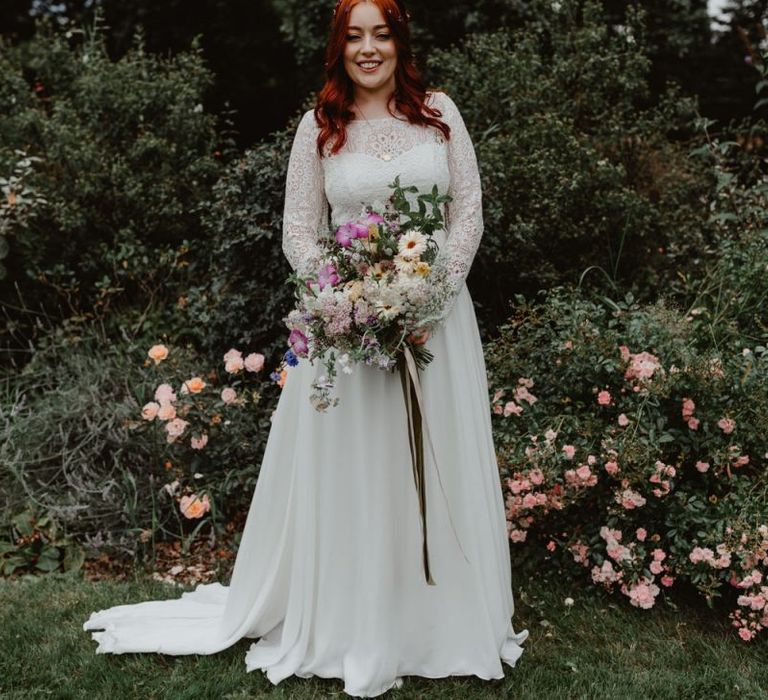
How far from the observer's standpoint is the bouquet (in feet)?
8.41

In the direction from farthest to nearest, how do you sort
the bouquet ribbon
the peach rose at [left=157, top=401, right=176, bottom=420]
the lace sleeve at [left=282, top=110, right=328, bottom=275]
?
the peach rose at [left=157, top=401, right=176, bottom=420] < the lace sleeve at [left=282, top=110, right=328, bottom=275] < the bouquet ribbon

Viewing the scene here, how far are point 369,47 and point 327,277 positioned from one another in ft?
2.95


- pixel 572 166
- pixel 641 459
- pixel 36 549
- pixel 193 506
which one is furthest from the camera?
pixel 572 166

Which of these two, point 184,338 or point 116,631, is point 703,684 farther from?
point 184,338

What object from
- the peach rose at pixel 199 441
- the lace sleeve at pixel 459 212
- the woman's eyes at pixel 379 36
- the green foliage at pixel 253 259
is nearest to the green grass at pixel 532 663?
the peach rose at pixel 199 441

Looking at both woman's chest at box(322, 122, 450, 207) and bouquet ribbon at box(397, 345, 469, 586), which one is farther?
woman's chest at box(322, 122, 450, 207)

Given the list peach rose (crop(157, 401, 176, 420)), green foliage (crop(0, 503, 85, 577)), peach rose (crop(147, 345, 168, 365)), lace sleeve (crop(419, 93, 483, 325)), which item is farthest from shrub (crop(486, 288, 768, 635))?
green foliage (crop(0, 503, 85, 577))

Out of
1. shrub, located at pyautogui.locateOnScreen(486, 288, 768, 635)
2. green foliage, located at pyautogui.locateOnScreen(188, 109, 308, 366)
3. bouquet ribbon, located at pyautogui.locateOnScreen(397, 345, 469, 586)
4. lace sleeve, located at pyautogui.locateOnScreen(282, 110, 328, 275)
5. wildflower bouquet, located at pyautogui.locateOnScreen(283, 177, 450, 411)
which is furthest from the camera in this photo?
green foliage, located at pyautogui.locateOnScreen(188, 109, 308, 366)

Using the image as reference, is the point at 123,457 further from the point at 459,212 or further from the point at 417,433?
the point at 459,212

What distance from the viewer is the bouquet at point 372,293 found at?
2.56 metres

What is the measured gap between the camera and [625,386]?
3738 millimetres

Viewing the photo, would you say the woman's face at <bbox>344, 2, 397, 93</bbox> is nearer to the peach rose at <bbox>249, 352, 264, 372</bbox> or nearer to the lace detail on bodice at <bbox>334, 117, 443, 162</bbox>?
the lace detail on bodice at <bbox>334, 117, 443, 162</bbox>

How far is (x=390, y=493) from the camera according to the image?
301cm

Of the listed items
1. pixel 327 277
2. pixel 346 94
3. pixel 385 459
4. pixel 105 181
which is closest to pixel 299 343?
pixel 327 277
